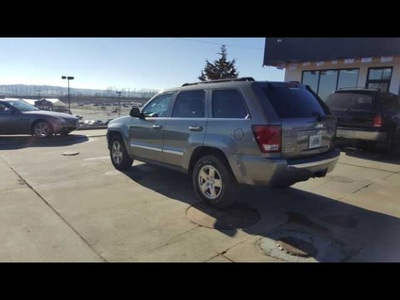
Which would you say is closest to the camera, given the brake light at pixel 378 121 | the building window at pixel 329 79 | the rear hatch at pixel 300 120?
the rear hatch at pixel 300 120

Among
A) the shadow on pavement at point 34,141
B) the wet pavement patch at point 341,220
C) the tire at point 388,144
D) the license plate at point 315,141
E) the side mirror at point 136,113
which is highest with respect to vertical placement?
the side mirror at point 136,113

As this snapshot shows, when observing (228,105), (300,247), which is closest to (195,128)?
(228,105)

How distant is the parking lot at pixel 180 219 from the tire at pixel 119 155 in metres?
0.21

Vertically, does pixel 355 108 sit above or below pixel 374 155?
above

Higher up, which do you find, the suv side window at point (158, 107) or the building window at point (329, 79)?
the building window at point (329, 79)

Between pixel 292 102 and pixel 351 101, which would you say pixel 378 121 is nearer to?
pixel 351 101

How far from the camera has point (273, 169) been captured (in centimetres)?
379

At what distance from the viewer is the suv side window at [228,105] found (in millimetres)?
4109

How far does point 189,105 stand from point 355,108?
5.48m

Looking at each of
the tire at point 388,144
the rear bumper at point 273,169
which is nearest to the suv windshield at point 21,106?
the rear bumper at point 273,169

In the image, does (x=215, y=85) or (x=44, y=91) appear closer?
(x=215, y=85)

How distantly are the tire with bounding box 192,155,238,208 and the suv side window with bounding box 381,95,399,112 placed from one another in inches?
233

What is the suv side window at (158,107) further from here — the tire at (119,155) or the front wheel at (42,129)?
the front wheel at (42,129)
